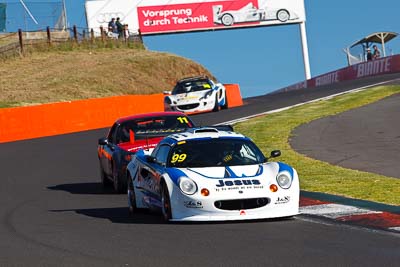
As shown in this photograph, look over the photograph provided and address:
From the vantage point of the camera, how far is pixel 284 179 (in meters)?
12.7

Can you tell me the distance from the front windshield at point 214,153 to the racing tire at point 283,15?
67.5 metres

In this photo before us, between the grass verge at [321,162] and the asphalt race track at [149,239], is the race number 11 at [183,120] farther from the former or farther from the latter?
the grass verge at [321,162]

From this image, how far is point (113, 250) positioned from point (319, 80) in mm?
58560

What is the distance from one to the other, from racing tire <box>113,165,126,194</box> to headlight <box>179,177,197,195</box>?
453 cm

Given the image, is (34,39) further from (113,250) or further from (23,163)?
(113,250)

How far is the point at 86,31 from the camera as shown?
222 feet

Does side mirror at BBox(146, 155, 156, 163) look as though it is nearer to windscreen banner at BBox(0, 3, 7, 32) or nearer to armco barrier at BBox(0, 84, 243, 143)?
armco barrier at BBox(0, 84, 243, 143)

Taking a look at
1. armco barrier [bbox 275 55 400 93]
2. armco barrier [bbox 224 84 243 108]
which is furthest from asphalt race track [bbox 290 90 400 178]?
armco barrier [bbox 275 55 400 93]

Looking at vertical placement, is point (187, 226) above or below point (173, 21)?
below

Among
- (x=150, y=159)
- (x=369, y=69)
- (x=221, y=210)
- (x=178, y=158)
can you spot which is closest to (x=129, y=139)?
(x=150, y=159)

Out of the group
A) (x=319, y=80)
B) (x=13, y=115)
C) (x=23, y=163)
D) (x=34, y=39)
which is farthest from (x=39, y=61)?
(x=23, y=163)

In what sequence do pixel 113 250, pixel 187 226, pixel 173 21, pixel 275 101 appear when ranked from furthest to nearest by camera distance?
pixel 173 21 → pixel 275 101 → pixel 187 226 → pixel 113 250

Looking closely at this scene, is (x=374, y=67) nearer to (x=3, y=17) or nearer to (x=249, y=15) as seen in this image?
(x=3, y=17)

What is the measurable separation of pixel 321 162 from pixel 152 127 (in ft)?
11.3
